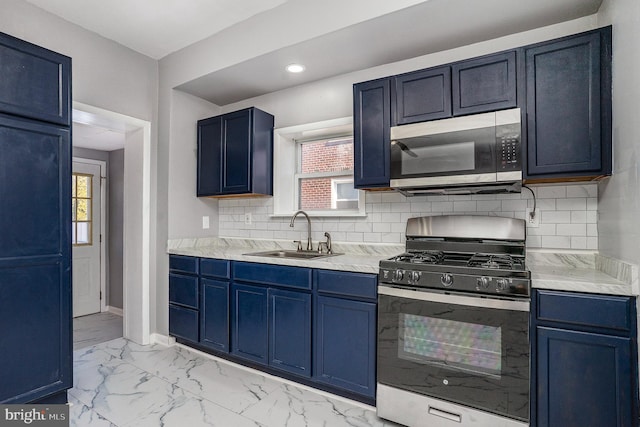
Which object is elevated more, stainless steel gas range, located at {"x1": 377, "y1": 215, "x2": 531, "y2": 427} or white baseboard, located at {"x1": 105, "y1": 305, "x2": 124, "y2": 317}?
stainless steel gas range, located at {"x1": 377, "y1": 215, "x2": 531, "y2": 427}

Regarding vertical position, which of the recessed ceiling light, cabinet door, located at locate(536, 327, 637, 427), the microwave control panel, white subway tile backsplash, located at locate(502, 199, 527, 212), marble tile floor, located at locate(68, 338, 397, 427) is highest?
the recessed ceiling light

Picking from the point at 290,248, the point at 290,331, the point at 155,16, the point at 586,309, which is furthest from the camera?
the point at 290,248

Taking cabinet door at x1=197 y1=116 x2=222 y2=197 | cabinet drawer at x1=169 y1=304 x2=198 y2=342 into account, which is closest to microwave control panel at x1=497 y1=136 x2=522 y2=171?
cabinet door at x1=197 y1=116 x2=222 y2=197

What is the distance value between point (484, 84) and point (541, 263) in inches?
48.5

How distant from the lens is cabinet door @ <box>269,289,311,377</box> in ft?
7.94

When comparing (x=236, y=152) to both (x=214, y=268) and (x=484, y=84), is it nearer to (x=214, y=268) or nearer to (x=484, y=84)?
(x=214, y=268)

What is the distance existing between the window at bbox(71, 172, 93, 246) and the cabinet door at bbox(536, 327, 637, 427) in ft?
17.4

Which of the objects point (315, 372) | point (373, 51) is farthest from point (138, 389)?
point (373, 51)

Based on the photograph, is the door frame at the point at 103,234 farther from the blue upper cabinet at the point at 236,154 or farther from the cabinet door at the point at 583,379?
the cabinet door at the point at 583,379

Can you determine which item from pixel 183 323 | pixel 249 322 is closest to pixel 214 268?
pixel 249 322

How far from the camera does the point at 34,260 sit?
2.08 m

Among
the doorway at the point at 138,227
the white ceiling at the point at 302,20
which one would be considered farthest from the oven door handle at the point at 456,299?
the doorway at the point at 138,227

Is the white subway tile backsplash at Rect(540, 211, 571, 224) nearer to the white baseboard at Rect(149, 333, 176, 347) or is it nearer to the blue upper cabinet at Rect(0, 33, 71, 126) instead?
the blue upper cabinet at Rect(0, 33, 71, 126)

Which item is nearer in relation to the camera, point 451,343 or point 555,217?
point 451,343
